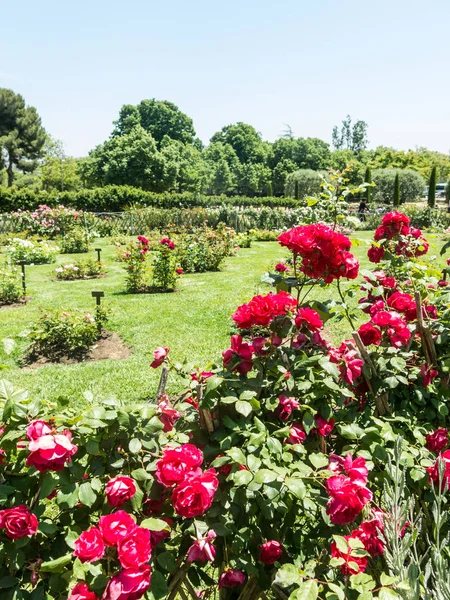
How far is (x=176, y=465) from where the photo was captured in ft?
3.84

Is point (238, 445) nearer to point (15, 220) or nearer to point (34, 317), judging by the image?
point (34, 317)

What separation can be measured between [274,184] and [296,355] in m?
66.2

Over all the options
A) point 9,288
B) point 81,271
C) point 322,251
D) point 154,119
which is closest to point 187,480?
point 322,251

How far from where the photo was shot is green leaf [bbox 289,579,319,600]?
1.08 m

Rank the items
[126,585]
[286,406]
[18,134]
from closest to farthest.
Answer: [126,585]
[286,406]
[18,134]

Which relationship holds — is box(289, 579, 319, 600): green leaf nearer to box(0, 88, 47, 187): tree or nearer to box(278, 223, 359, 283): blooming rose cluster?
box(278, 223, 359, 283): blooming rose cluster

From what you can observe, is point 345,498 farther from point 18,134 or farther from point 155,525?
point 18,134

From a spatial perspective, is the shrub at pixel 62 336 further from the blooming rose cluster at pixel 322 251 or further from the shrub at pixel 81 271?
the shrub at pixel 81 271

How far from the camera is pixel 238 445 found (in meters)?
1.48

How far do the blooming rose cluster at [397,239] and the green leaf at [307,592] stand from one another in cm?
185

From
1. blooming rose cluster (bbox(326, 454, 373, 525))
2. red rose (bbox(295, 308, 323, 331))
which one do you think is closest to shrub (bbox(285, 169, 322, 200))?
red rose (bbox(295, 308, 323, 331))

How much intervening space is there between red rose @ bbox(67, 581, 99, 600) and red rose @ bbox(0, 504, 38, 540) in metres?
0.17

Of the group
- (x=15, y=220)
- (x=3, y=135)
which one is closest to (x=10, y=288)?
(x=15, y=220)

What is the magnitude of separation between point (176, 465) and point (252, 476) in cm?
22
